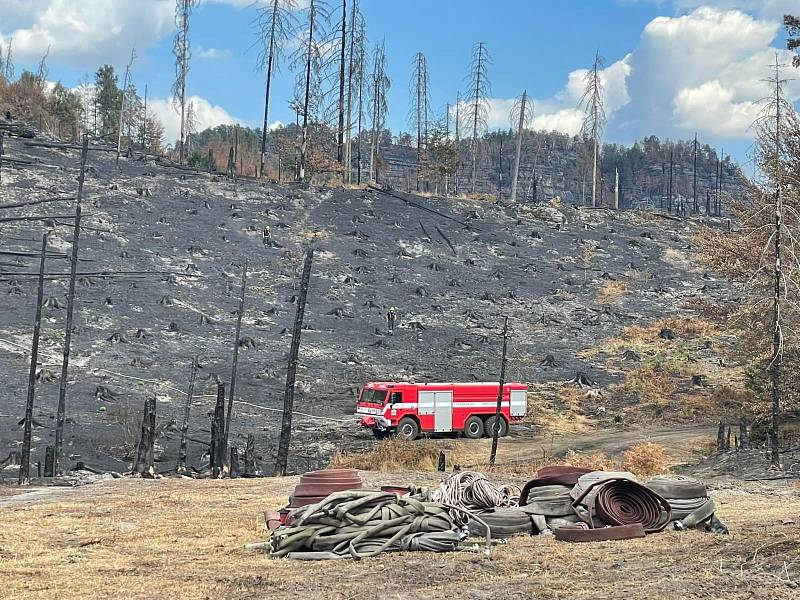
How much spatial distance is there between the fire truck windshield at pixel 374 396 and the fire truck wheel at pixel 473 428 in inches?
154

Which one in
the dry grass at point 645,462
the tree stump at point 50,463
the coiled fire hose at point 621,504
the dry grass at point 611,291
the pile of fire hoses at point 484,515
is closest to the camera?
the pile of fire hoses at point 484,515

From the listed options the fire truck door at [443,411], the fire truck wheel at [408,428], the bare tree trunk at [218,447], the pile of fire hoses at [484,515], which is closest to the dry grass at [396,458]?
the fire truck wheel at [408,428]

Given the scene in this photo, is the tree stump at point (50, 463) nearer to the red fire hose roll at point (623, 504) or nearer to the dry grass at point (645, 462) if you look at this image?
the dry grass at point (645, 462)

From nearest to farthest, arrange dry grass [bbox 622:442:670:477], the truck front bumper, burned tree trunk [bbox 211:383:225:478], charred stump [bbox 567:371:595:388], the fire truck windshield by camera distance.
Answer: dry grass [bbox 622:442:670:477] < burned tree trunk [bbox 211:383:225:478] < the truck front bumper < the fire truck windshield < charred stump [bbox 567:371:595:388]

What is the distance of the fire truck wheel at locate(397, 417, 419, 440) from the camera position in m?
33.6

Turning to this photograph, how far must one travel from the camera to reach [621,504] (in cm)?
1044

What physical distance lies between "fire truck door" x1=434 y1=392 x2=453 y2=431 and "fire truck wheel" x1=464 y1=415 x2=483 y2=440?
0.81 meters

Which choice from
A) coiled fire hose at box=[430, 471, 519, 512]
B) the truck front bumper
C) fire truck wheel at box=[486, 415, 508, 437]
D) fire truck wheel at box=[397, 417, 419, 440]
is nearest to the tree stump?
the truck front bumper

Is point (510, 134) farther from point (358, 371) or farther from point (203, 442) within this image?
point (203, 442)

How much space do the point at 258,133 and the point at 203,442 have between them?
127 metres

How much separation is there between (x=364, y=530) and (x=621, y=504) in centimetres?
330

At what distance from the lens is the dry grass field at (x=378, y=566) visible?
7.38 m

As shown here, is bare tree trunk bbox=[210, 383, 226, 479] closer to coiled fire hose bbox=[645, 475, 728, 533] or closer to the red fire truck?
the red fire truck

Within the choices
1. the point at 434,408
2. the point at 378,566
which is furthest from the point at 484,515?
the point at 434,408
